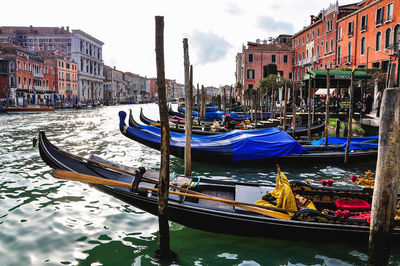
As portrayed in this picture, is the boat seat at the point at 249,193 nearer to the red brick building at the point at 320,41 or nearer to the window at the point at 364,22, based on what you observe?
the window at the point at 364,22

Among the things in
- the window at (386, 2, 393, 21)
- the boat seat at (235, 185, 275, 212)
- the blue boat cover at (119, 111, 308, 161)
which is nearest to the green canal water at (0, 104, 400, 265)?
the boat seat at (235, 185, 275, 212)

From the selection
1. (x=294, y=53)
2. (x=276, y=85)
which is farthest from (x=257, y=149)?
(x=294, y=53)

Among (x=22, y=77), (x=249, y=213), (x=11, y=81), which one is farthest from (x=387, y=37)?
(x=22, y=77)

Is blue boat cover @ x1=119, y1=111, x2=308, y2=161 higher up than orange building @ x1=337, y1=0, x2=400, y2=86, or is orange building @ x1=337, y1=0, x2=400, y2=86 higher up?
orange building @ x1=337, y1=0, x2=400, y2=86

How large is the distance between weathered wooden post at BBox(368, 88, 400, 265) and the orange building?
47.6 feet

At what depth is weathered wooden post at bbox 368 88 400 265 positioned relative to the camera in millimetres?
2594

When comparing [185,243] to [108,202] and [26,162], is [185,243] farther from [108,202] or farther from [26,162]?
[26,162]

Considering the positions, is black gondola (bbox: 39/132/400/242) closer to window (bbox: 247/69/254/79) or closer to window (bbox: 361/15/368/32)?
window (bbox: 361/15/368/32)

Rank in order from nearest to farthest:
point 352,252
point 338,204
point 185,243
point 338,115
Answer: point 352,252 → point 185,243 → point 338,204 → point 338,115

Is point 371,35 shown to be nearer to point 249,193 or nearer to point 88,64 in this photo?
point 249,193

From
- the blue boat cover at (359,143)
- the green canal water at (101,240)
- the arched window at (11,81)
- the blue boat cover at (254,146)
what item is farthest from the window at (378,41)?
A: the arched window at (11,81)

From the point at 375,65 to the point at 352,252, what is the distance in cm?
1783

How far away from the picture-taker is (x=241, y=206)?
3.62 m

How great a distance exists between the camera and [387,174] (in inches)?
102
